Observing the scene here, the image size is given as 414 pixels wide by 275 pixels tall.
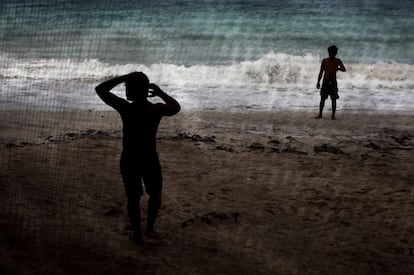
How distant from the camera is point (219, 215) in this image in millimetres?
4398

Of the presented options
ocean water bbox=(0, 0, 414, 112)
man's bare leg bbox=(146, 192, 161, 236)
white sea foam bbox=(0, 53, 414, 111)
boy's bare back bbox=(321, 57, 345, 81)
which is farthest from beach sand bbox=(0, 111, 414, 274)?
ocean water bbox=(0, 0, 414, 112)

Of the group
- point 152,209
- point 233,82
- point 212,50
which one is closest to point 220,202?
point 152,209

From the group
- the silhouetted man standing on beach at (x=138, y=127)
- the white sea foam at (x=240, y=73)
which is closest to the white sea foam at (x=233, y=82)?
the white sea foam at (x=240, y=73)

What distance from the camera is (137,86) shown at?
357cm

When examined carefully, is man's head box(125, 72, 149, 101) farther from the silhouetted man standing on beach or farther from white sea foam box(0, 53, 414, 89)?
white sea foam box(0, 53, 414, 89)

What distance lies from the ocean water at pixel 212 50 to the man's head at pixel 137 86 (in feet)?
19.9

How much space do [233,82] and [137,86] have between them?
9.87 meters

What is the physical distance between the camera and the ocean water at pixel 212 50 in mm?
11188

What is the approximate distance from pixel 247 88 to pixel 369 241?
8.68m

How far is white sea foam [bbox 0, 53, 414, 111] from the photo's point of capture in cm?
1049

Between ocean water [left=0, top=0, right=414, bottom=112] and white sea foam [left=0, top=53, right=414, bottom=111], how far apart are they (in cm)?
3

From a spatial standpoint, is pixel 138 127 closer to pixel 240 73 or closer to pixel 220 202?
pixel 220 202

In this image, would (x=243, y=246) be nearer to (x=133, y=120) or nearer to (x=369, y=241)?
(x=369, y=241)

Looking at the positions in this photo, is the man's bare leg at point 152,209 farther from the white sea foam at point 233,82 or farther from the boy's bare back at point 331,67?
the white sea foam at point 233,82
